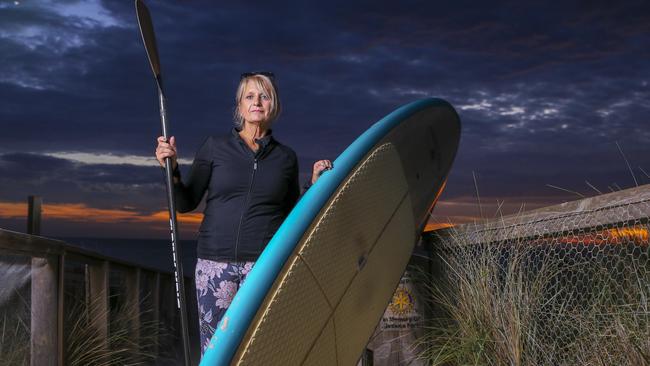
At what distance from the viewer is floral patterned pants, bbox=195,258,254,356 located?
263 cm

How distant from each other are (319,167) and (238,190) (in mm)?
335

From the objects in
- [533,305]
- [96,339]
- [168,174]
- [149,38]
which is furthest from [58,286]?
[533,305]

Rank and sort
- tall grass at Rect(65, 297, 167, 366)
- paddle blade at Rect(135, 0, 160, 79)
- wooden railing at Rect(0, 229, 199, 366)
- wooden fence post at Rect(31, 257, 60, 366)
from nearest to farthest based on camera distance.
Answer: paddle blade at Rect(135, 0, 160, 79)
wooden railing at Rect(0, 229, 199, 366)
wooden fence post at Rect(31, 257, 60, 366)
tall grass at Rect(65, 297, 167, 366)

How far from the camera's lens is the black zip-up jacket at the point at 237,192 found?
8.69 ft

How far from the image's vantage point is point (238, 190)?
269 cm

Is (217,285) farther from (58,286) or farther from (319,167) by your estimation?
(58,286)

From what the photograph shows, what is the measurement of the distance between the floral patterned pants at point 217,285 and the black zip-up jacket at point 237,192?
0.03m

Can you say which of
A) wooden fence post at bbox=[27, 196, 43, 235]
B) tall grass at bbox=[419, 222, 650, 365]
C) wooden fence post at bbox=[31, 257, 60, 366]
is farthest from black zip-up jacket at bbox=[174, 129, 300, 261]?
wooden fence post at bbox=[27, 196, 43, 235]

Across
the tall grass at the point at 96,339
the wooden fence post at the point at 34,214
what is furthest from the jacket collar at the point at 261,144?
the wooden fence post at the point at 34,214

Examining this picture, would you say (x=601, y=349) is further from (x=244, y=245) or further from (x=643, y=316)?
(x=244, y=245)

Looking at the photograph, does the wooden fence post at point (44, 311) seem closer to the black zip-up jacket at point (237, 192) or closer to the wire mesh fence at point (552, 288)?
the black zip-up jacket at point (237, 192)

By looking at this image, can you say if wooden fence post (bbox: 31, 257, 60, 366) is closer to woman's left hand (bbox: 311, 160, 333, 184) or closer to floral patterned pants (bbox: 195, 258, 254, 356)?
floral patterned pants (bbox: 195, 258, 254, 356)

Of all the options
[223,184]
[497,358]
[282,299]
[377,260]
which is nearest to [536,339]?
[497,358]

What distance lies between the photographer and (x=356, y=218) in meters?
2.89
